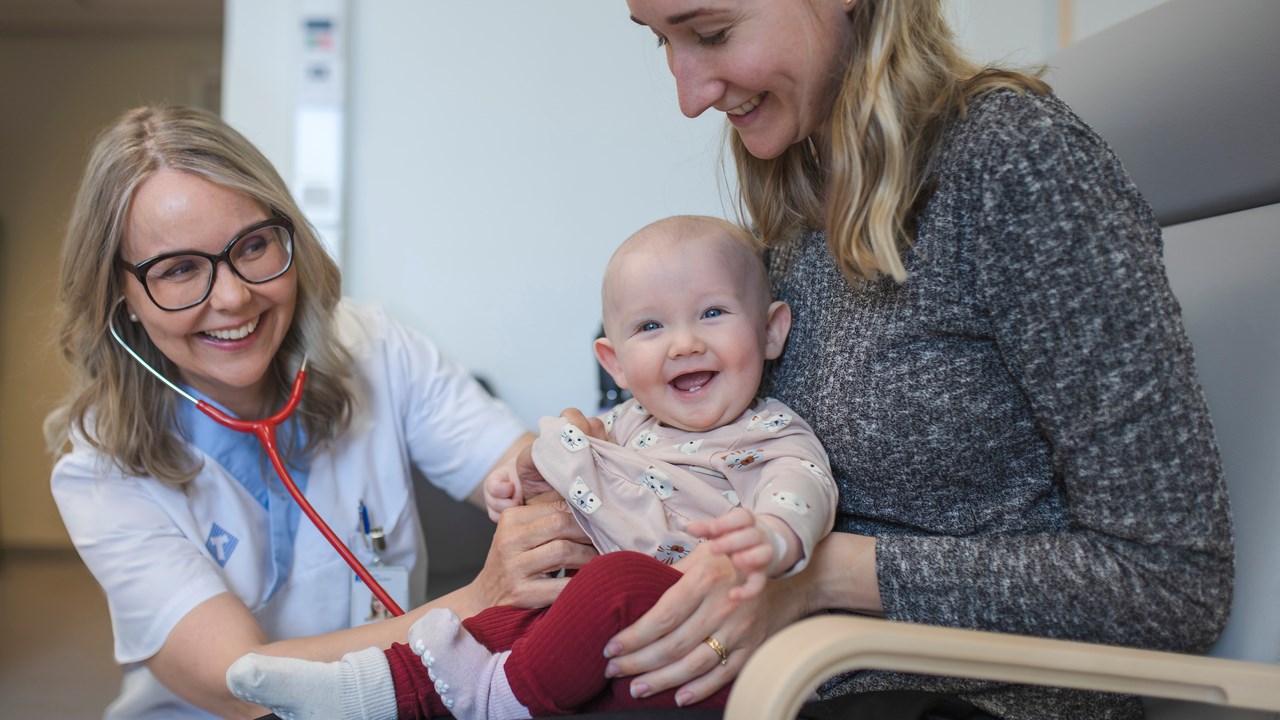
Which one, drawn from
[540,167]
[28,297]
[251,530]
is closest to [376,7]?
[540,167]

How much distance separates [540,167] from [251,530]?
144 centimetres

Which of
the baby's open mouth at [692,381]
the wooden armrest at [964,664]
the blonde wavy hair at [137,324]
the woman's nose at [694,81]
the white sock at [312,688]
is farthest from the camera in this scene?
the blonde wavy hair at [137,324]

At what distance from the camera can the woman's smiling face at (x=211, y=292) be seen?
4.68 feet

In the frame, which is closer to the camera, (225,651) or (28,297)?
(225,651)

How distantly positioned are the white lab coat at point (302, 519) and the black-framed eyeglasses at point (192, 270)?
282mm

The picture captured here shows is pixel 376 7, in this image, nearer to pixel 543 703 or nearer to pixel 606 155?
pixel 606 155

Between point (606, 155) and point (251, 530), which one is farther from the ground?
point (606, 155)

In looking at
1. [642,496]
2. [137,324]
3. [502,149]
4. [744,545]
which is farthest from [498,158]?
[744,545]

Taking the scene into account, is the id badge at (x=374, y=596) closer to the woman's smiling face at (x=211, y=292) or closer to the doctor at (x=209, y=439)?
the doctor at (x=209, y=439)

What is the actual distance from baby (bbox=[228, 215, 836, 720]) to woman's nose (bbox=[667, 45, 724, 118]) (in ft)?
0.60

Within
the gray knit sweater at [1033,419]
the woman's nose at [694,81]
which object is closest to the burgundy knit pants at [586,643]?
the gray knit sweater at [1033,419]

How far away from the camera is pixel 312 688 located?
970mm

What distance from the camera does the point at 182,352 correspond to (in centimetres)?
149

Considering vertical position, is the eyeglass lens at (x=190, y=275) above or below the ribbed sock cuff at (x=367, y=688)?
above
